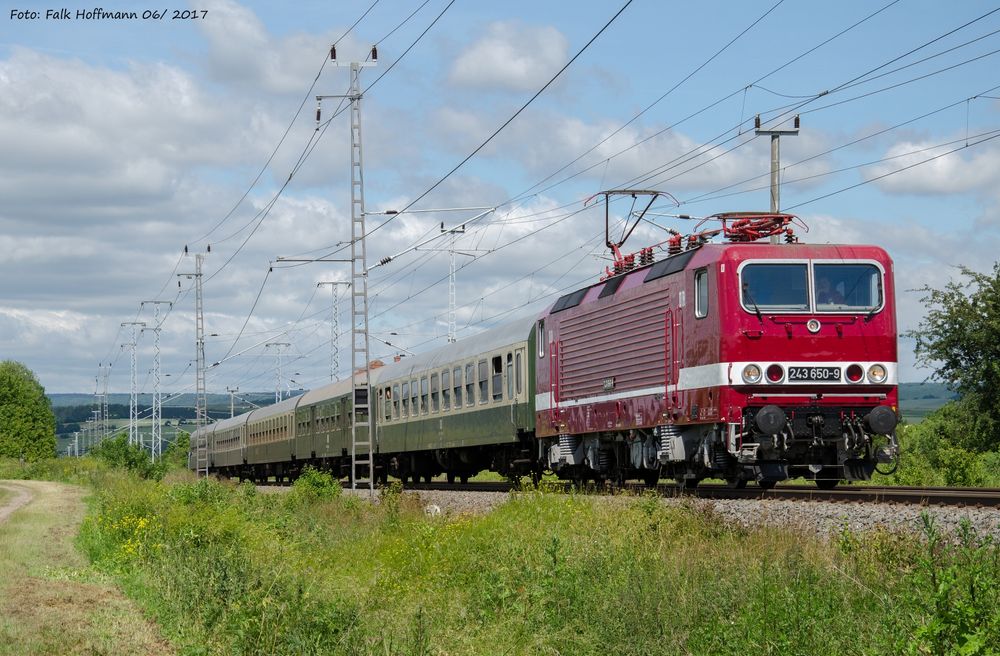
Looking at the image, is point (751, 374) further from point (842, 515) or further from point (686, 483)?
point (842, 515)

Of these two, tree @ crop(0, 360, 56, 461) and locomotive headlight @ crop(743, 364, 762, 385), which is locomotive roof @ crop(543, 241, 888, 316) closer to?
locomotive headlight @ crop(743, 364, 762, 385)

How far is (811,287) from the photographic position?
64.8 feet

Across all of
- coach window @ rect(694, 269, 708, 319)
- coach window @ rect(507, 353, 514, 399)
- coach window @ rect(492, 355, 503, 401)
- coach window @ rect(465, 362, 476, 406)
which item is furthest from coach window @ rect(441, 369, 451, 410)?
coach window @ rect(694, 269, 708, 319)

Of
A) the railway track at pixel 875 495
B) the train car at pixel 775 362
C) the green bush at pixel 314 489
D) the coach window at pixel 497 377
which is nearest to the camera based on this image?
the railway track at pixel 875 495

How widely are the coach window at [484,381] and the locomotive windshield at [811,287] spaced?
12857 mm

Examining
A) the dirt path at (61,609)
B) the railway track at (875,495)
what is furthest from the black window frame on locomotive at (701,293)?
the dirt path at (61,609)

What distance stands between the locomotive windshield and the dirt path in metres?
10.1

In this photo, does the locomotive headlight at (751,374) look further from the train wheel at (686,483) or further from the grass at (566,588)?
the grass at (566,588)

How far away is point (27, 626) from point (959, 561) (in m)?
8.30

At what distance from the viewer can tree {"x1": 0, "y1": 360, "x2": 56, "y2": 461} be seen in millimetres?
152000

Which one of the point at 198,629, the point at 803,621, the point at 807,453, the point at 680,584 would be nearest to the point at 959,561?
the point at 803,621

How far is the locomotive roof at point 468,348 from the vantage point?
30172 mm

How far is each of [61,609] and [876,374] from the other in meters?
12.1

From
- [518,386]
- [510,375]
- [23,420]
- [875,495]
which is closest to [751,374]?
[875,495]
